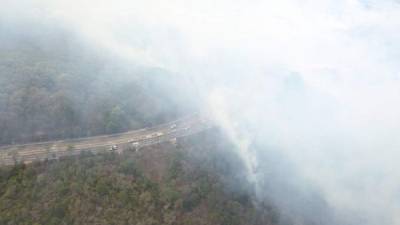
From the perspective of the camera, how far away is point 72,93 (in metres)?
43.1

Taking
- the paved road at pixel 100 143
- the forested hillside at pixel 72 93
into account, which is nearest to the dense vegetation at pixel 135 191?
the paved road at pixel 100 143

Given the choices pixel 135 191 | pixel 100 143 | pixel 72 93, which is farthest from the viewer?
pixel 72 93

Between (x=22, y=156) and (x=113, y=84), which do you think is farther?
(x=113, y=84)

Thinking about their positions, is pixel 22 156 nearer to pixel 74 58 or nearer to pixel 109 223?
pixel 109 223

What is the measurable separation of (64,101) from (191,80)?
16878 mm

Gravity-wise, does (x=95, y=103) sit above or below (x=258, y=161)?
above

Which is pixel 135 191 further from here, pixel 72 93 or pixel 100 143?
pixel 72 93

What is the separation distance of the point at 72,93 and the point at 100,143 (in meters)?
6.45

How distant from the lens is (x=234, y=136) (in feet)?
154

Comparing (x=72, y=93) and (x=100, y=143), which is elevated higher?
(x=72, y=93)

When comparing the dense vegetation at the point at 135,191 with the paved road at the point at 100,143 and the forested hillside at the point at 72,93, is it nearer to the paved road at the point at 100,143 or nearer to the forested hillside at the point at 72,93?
the paved road at the point at 100,143

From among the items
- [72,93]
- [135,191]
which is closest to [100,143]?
[72,93]

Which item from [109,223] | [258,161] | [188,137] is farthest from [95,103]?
[258,161]

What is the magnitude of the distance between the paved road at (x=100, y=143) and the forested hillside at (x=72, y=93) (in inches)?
28.5
